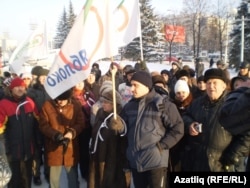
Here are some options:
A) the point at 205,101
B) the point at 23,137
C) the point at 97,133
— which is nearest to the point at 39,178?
the point at 23,137

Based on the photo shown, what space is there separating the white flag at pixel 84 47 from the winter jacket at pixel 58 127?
773 mm

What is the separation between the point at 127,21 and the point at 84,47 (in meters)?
4.20

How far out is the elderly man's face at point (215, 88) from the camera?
386 cm

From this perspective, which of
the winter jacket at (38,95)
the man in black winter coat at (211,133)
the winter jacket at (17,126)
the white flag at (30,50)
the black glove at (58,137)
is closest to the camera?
the man in black winter coat at (211,133)

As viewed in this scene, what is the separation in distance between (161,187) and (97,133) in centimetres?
112

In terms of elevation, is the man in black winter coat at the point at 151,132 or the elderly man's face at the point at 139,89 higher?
the elderly man's face at the point at 139,89

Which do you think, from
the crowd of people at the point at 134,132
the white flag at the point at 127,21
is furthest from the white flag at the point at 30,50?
the crowd of people at the point at 134,132

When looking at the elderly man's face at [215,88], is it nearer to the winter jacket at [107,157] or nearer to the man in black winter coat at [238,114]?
the man in black winter coat at [238,114]

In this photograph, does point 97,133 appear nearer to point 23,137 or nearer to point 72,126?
point 72,126

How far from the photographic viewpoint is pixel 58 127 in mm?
4762

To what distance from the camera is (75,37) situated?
398cm


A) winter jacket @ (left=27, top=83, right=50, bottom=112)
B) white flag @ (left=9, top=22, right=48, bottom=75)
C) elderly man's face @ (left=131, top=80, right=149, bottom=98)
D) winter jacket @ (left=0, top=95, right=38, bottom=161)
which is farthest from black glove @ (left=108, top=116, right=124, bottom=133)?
white flag @ (left=9, top=22, right=48, bottom=75)

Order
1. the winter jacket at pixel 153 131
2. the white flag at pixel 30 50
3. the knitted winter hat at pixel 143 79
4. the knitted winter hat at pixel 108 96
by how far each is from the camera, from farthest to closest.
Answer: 1. the white flag at pixel 30 50
2. the knitted winter hat at pixel 108 96
3. the knitted winter hat at pixel 143 79
4. the winter jacket at pixel 153 131

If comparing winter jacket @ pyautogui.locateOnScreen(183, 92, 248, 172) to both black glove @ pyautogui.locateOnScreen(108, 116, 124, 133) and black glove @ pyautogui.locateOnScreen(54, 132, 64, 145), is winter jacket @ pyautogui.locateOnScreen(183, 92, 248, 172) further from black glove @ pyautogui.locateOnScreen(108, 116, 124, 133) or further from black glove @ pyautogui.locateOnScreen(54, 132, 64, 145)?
black glove @ pyautogui.locateOnScreen(54, 132, 64, 145)
